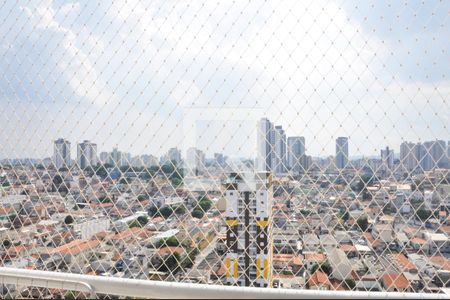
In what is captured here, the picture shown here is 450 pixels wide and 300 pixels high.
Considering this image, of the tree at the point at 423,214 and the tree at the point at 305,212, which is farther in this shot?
the tree at the point at 305,212

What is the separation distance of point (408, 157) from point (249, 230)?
0.87 meters

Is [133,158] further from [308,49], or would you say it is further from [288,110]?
[308,49]

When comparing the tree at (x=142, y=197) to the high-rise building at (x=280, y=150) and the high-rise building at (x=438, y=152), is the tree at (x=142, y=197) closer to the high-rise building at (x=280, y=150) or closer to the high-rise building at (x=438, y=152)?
the high-rise building at (x=280, y=150)

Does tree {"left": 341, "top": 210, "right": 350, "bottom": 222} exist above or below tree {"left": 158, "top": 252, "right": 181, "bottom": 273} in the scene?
above

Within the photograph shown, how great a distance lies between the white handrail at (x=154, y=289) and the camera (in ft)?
3.14

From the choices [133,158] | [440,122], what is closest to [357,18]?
[440,122]

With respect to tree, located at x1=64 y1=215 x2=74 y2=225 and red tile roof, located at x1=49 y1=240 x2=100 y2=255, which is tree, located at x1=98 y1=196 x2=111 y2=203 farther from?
tree, located at x1=64 y1=215 x2=74 y2=225

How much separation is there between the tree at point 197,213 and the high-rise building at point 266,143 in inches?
14.9

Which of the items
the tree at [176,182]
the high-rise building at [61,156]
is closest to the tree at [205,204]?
the tree at [176,182]

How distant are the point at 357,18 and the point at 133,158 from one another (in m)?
1.15

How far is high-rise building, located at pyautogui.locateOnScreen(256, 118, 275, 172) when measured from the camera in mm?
1615

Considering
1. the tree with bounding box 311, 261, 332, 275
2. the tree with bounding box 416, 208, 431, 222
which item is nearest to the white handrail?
the tree with bounding box 416, 208, 431, 222

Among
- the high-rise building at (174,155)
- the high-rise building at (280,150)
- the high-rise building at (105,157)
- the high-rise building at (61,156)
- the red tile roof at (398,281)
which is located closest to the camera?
the red tile roof at (398,281)

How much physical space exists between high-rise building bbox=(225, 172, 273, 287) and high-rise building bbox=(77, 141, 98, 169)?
0.76m
